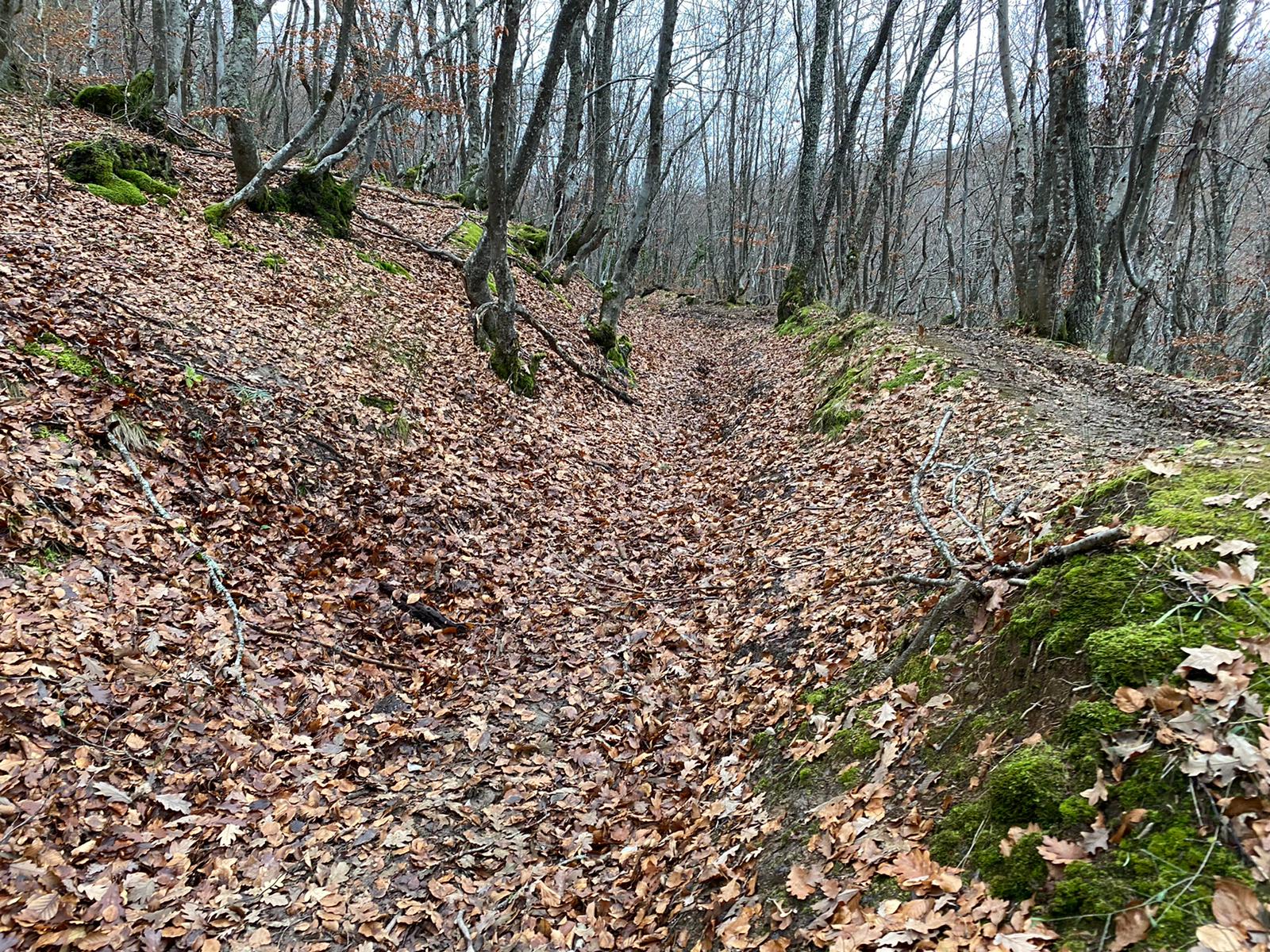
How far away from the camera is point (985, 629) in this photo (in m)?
3.78

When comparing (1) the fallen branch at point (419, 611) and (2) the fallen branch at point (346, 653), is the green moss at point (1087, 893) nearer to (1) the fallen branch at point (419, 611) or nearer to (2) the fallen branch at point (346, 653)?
(2) the fallen branch at point (346, 653)

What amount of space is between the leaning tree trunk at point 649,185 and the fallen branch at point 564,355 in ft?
6.60

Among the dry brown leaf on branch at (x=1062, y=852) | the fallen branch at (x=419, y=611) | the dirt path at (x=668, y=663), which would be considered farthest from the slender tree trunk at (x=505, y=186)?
the dry brown leaf on branch at (x=1062, y=852)

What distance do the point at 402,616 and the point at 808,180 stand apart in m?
17.6

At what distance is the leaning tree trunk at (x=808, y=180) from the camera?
58.7ft

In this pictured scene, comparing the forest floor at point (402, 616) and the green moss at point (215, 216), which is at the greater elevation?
the green moss at point (215, 216)

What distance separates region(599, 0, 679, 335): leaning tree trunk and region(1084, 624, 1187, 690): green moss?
42.2 feet

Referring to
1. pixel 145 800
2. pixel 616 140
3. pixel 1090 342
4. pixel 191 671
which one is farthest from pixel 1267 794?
pixel 616 140

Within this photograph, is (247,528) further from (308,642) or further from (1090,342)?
(1090,342)

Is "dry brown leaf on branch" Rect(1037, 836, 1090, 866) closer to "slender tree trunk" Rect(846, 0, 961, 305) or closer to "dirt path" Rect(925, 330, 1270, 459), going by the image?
"dirt path" Rect(925, 330, 1270, 459)

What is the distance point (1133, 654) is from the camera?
9.36 ft

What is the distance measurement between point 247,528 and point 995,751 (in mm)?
6037

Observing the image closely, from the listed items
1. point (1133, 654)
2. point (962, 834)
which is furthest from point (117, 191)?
point (1133, 654)

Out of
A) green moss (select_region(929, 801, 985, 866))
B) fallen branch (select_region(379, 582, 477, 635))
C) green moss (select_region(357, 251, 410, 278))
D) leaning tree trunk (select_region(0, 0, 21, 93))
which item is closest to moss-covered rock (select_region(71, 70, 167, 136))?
leaning tree trunk (select_region(0, 0, 21, 93))
